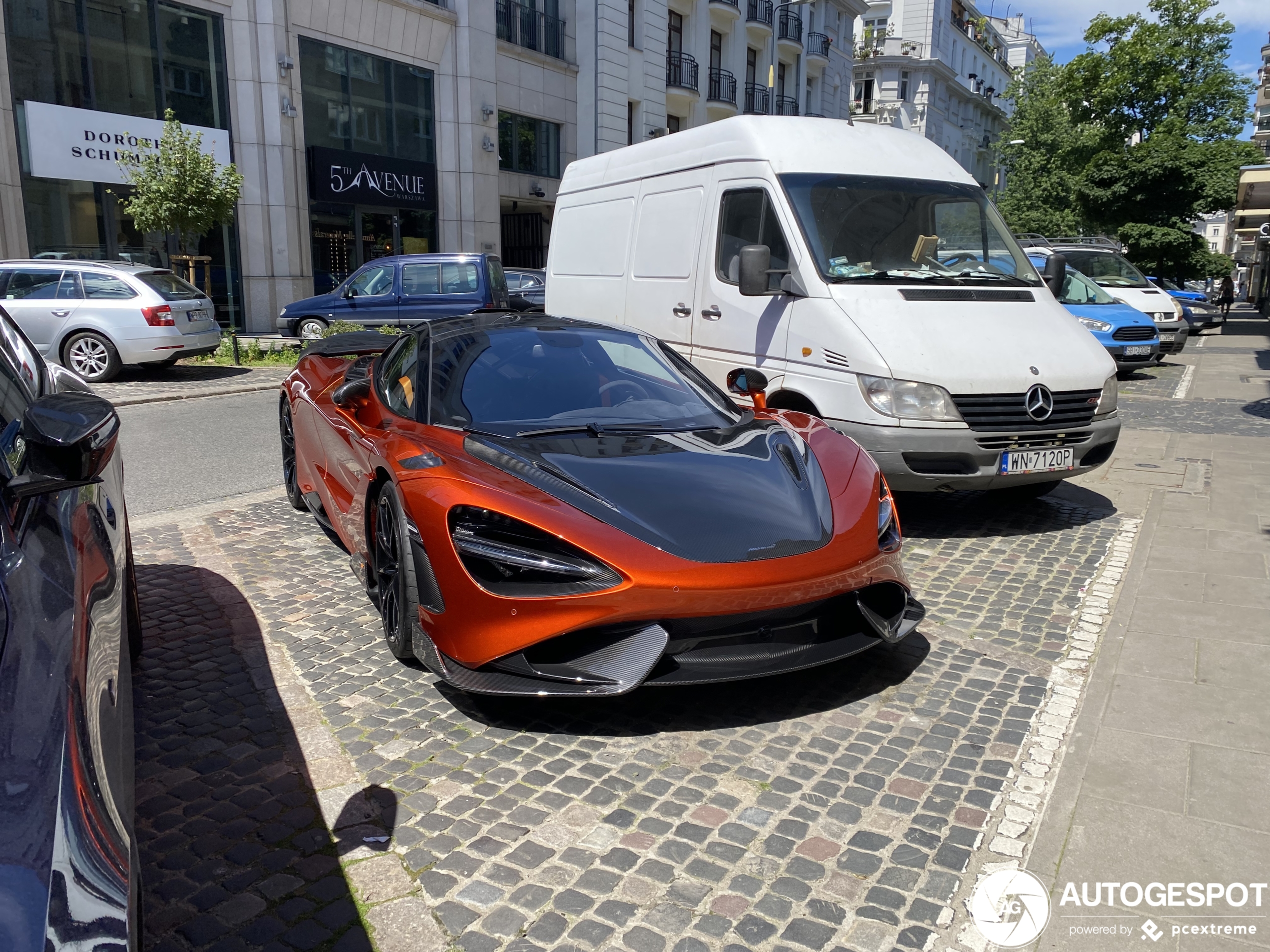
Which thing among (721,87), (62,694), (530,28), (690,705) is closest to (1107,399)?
(690,705)

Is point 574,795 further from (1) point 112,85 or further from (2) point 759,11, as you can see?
(2) point 759,11

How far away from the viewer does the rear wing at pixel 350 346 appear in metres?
6.13

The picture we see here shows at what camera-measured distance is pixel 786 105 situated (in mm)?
43219

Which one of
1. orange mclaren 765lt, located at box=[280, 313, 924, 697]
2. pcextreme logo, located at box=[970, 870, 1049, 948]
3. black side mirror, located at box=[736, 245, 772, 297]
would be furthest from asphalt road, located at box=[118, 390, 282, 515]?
pcextreme logo, located at box=[970, 870, 1049, 948]

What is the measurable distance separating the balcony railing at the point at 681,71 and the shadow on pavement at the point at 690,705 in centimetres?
3401

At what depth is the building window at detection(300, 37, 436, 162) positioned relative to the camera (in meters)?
23.1

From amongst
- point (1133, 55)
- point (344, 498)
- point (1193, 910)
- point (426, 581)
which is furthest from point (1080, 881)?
point (1133, 55)

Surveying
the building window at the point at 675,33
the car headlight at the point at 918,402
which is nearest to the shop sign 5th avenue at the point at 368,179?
the building window at the point at 675,33

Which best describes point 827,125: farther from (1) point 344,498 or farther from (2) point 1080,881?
(2) point 1080,881

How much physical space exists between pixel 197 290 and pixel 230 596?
1084 centimetres

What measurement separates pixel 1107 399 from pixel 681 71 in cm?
3261

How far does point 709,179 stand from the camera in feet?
24.1

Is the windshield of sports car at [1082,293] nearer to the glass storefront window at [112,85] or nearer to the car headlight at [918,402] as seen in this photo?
the car headlight at [918,402]

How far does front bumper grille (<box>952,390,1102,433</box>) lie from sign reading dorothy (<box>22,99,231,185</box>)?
659 inches
